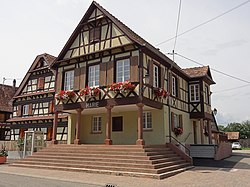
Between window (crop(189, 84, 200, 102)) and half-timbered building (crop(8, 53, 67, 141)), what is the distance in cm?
1162

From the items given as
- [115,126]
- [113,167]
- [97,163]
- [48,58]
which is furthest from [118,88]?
[48,58]

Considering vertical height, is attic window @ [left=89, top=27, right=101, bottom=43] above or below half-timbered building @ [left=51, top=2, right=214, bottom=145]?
above

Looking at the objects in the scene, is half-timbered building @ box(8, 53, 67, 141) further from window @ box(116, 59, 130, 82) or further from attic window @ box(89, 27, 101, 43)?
window @ box(116, 59, 130, 82)

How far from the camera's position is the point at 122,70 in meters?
15.3

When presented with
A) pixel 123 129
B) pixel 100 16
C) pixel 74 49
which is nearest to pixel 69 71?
pixel 74 49

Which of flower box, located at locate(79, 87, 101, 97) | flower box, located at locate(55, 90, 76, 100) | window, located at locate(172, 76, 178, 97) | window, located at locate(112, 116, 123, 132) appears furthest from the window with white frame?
flower box, located at locate(55, 90, 76, 100)

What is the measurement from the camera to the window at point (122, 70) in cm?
1507

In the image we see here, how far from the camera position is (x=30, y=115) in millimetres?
26859

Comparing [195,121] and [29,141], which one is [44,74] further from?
[195,121]

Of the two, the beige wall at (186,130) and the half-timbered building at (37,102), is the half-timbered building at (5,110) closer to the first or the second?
the half-timbered building at (37,102)

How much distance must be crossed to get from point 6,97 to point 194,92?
2486 cm

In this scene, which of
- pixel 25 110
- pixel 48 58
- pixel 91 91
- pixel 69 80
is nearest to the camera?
pixel 91 91

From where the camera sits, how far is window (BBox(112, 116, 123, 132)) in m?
17.5

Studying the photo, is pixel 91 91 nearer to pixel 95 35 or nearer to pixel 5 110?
pixel 95 35
